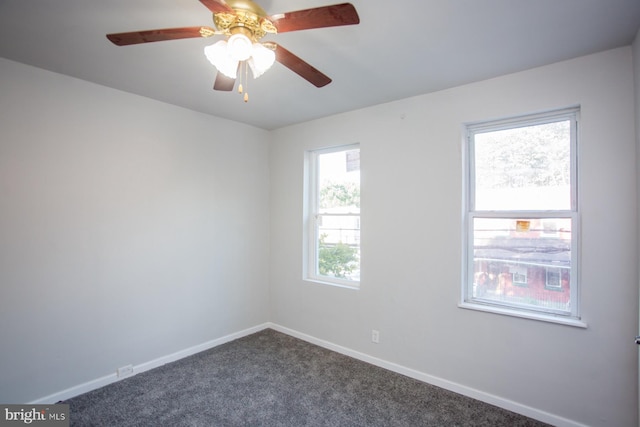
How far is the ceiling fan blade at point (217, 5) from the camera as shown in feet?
4.18

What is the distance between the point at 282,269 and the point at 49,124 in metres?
2.61

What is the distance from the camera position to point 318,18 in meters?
1.33

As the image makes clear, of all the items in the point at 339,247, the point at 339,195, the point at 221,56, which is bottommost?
the point at 339,247

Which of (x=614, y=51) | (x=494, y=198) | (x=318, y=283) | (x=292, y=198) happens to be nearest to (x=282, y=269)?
(x=318, y=283)

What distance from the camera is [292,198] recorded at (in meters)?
3.85

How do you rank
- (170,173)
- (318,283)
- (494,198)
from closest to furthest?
(494,198) → (170,173) → (318,283)

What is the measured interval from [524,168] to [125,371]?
147 inches

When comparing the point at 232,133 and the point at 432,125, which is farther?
the point at 232,133

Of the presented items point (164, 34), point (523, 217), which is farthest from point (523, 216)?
point (164, 34)

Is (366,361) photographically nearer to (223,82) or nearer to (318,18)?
(223,82)

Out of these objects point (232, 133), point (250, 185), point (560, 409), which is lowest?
point (560, 409)

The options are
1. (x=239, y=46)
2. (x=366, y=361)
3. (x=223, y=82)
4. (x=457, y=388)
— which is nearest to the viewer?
(x=239, y=46)

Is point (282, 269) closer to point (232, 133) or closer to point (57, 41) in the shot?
point (232, 133)

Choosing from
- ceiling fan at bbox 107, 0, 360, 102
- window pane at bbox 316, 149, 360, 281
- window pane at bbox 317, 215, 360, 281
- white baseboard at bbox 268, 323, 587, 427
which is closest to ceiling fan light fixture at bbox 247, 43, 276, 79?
ceiling fan at bbox 107, 0, 360, 102
